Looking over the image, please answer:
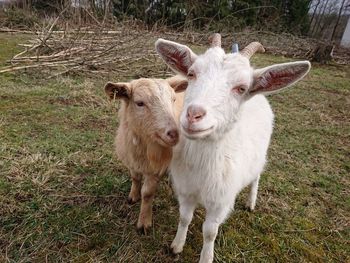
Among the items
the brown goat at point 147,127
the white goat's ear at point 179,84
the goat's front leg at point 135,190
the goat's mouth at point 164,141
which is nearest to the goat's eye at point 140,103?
the brown goat at point 147,127

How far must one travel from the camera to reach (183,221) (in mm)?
2598

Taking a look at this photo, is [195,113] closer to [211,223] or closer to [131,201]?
[211,223]

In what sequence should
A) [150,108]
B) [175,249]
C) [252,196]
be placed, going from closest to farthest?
[150,108], [175,249], [252,196]

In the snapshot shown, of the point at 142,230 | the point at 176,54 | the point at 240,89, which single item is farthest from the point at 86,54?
the point at 240,89

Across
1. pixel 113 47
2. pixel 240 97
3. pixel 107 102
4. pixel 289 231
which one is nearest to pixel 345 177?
pixel 289 231

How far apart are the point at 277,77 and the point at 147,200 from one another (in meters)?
1.58

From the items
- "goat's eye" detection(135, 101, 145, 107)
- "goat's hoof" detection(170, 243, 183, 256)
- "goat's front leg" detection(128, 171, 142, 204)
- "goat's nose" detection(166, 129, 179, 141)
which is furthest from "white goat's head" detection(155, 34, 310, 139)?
"goat's front leg" detection(128, 171, 142, 204)

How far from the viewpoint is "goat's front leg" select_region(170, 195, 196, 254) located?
253 cm

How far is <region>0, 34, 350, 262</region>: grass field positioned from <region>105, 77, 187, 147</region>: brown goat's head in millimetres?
939

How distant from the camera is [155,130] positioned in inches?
98.2


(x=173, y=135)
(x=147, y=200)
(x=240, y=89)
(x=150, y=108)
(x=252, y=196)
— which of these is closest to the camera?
(x=240, y=89)

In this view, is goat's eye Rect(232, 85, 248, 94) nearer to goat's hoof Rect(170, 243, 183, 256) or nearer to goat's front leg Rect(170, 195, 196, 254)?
goat's front leg Rect(170, 195, 196, 254)

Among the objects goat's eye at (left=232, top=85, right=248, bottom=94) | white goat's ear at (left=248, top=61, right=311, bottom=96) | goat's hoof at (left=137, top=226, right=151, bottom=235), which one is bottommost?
goat's hoof at (left=137, top=226, right=151, bottom=235)

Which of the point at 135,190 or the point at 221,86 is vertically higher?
the point at 221,86
